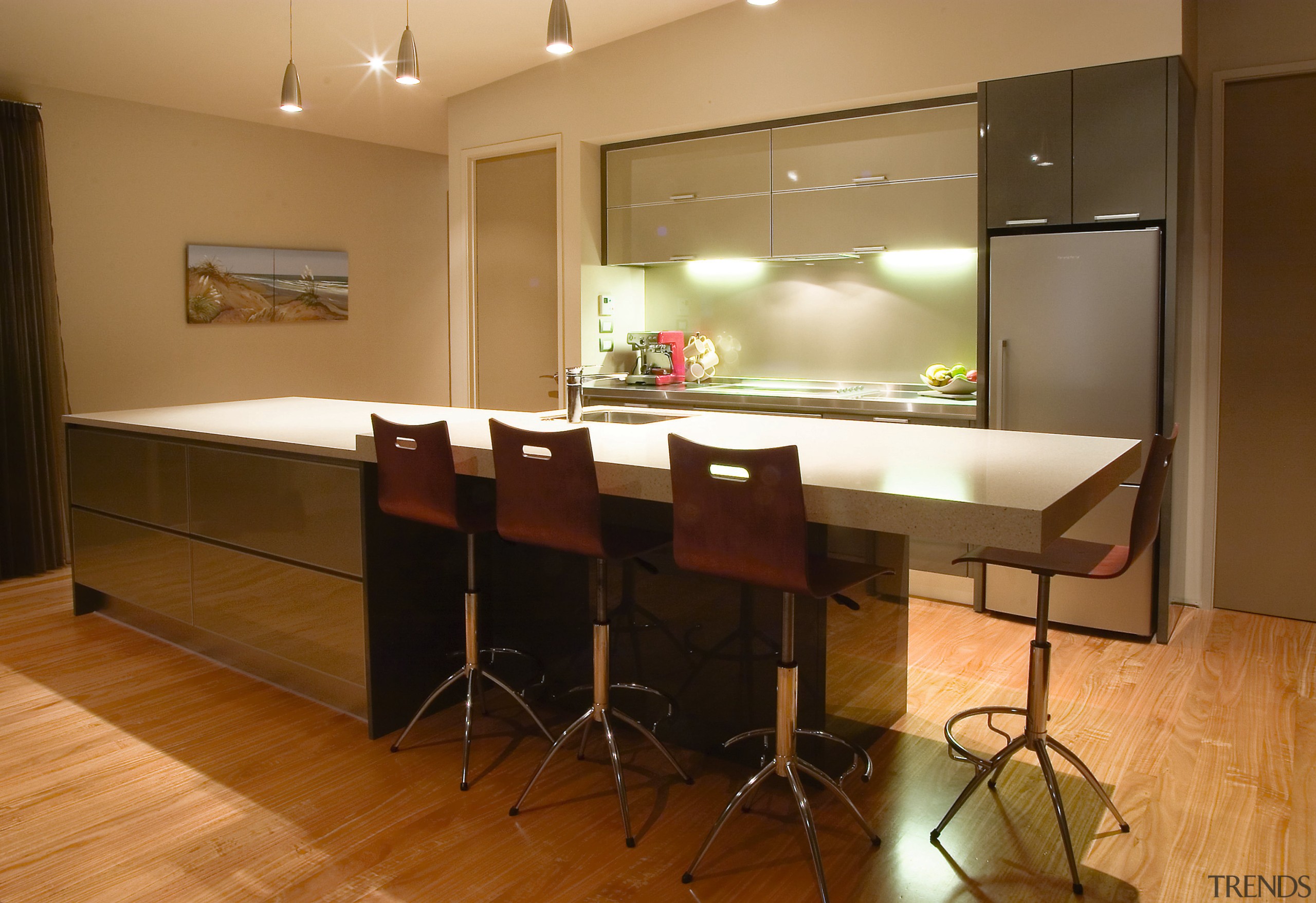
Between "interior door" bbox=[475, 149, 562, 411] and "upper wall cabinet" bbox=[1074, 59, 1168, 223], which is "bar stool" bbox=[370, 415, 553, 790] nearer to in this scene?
"upper wall cabinet" bbox=[1074, 59, 1168, 223]

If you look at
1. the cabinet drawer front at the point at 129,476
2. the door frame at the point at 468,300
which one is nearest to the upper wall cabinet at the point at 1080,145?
the door frame at the point at 468,300

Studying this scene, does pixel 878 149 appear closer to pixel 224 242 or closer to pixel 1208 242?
pixel 1208 242

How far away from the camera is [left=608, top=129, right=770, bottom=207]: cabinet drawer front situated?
4.74 m

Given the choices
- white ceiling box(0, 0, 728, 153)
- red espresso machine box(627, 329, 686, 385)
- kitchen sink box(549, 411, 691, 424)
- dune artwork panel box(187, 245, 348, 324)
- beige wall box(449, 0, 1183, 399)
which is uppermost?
white ceiling box(0, 0, 728, 153)

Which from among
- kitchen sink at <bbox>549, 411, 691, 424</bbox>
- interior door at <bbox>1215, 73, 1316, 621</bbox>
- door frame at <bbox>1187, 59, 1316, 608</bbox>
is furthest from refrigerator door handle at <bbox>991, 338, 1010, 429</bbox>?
kitchen sink at <bbox>549, 411, 691, 424</bbox>

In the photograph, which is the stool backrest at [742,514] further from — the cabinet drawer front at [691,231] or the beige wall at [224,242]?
the beige wall at [224,242]

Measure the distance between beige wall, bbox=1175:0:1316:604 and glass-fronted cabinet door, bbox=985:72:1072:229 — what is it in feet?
2.27

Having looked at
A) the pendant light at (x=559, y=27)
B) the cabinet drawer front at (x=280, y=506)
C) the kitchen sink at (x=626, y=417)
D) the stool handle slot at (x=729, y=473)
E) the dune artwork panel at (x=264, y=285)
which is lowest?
the cabinet drawer front at (x=280, y=506)

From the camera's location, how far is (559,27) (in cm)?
273

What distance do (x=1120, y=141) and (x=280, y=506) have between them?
3.36m

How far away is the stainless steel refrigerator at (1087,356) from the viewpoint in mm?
3588

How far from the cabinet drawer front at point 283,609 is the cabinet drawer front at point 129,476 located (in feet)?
0.77

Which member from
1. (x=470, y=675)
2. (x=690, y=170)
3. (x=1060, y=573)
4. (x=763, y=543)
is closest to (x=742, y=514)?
(x=763, y=543)

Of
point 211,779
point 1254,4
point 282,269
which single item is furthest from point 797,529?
point 282,269
